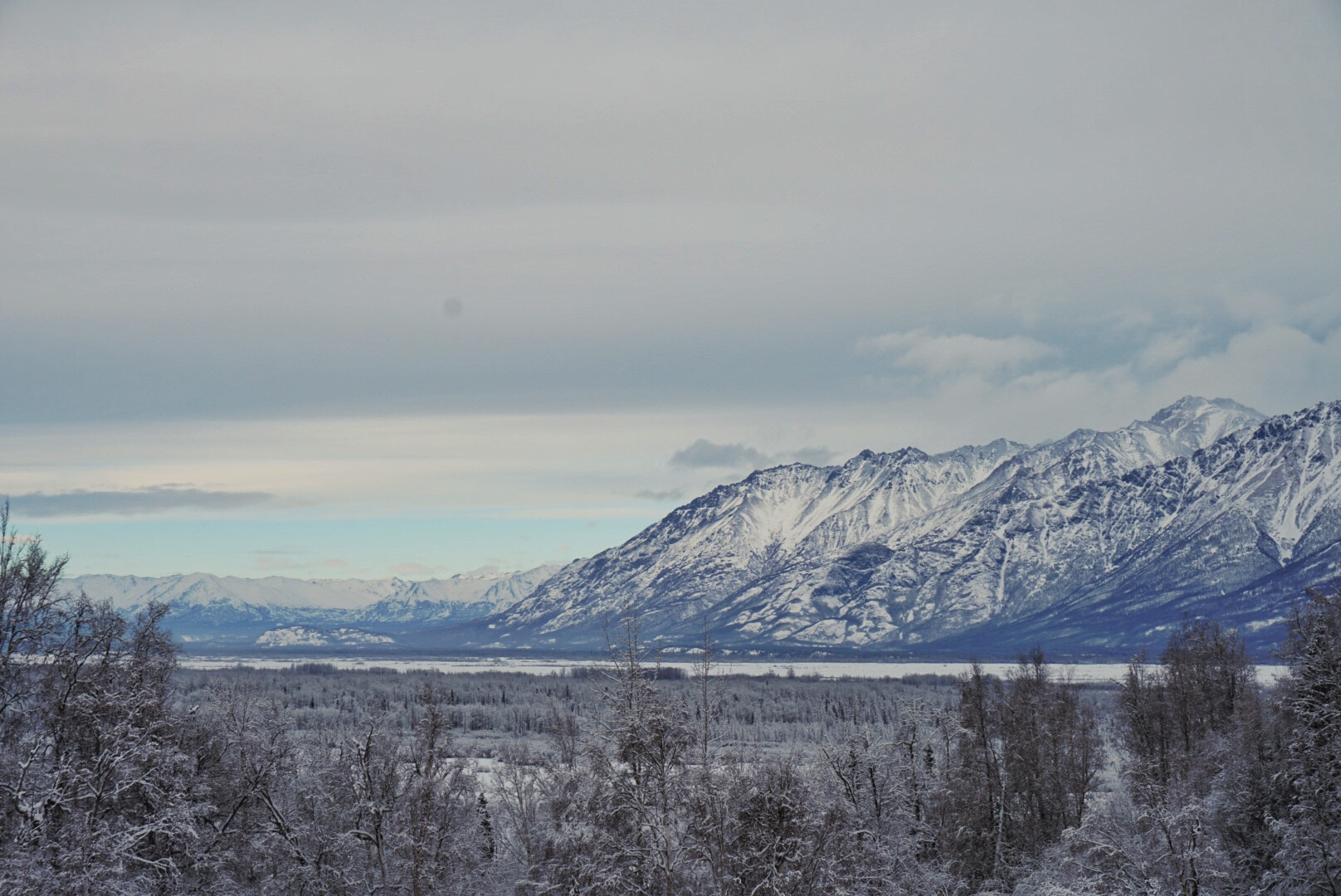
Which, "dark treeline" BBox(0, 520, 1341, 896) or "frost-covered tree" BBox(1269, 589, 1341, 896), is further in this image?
"frost-covered tree" BBox(1269, 589, 1341, 896)

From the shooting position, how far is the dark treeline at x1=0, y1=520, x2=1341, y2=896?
40344mm

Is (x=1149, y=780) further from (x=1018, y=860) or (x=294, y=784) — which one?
(x=294, y=784)

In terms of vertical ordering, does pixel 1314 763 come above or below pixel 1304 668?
below

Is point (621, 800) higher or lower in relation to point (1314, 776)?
higher

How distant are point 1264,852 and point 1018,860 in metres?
14.6

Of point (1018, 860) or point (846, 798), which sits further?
point (1018, 860)

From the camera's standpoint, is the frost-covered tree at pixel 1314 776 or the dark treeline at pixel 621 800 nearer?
the dark treeline at pixel 621 800

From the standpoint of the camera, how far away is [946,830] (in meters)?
67.2

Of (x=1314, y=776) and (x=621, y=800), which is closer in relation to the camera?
(x=621, y=800)

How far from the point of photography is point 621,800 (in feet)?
134

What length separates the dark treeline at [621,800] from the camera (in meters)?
40.3

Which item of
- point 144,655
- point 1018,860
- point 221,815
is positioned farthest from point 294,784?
point 1018,860

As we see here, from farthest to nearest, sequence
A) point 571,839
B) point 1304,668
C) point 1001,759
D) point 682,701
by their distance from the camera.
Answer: point 1001,759
point 1304,668
point 571,839
point 682,701

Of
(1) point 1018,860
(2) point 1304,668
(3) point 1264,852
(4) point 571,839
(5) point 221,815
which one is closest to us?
(4) point 571,839
